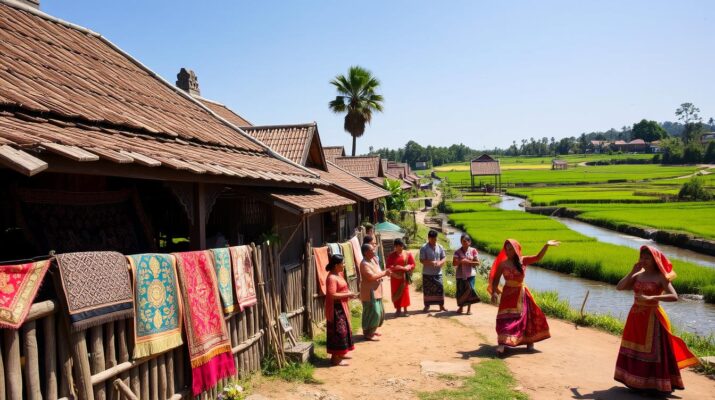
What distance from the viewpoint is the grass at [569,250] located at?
1622cm

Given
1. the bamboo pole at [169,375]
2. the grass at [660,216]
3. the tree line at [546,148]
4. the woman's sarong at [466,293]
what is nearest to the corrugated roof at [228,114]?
the woman's sarong at [466,293]

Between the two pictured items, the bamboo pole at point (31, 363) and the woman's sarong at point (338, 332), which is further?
the woman's sarong at point (338, 332)

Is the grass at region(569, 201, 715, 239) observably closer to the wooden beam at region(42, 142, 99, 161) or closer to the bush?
the bush

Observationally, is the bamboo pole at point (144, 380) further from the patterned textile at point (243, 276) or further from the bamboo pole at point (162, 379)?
the patterned textile at point (243, 276)

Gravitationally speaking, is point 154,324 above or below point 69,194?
A: below

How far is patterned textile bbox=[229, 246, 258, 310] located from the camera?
250 inches

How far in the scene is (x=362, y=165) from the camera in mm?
28562

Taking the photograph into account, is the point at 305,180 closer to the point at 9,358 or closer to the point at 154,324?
the point at 154,324

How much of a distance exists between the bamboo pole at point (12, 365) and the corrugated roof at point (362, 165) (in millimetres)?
24597

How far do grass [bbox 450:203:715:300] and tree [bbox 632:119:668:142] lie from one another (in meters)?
126

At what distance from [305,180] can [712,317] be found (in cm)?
1135

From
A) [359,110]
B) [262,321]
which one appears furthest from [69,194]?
[359,110]

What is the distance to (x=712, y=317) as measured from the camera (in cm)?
1349

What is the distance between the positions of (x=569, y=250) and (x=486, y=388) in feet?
54.0
